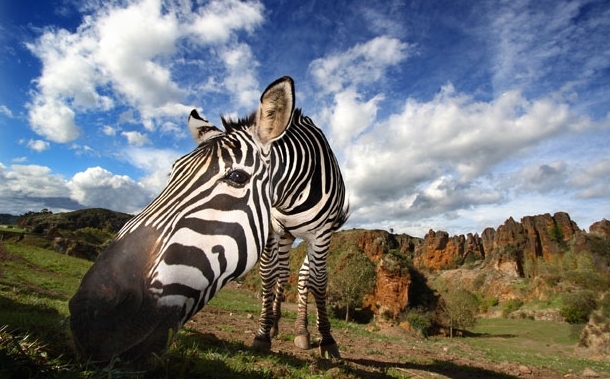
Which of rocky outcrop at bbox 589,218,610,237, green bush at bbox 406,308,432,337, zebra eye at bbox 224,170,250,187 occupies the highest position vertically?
rocky outcrop at bbox 589,218,610,237

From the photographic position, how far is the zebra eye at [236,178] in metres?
2.66

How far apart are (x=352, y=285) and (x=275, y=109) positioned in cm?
3320

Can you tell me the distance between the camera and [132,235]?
2.10m

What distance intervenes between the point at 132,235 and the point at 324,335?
4297 mm

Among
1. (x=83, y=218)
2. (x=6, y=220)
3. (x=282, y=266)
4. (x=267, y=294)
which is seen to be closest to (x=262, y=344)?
(x=267, y=294)

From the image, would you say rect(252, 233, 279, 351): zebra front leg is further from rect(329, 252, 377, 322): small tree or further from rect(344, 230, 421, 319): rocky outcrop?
rect(344, 230, 421, 319): rocky outcrop

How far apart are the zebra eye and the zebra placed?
2.12ft

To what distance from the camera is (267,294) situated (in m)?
5.50

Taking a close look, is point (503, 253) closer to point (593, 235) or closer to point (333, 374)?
point (593, 235)

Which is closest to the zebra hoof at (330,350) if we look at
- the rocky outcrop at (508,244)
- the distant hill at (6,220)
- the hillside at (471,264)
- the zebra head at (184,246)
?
the zebra head at (184,246)

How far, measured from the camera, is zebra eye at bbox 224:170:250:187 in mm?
2660

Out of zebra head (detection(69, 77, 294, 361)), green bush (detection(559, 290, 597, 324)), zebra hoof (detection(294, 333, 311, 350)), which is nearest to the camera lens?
zebra head (detection(69, 77, 294, 361))

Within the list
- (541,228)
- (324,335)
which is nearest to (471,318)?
(324,335)

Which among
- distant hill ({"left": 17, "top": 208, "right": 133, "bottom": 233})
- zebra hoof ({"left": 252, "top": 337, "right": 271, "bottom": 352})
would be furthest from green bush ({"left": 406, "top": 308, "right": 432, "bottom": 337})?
distant hill ({"left": 17, "top": 208, "right": 133, "bottom": 233})
